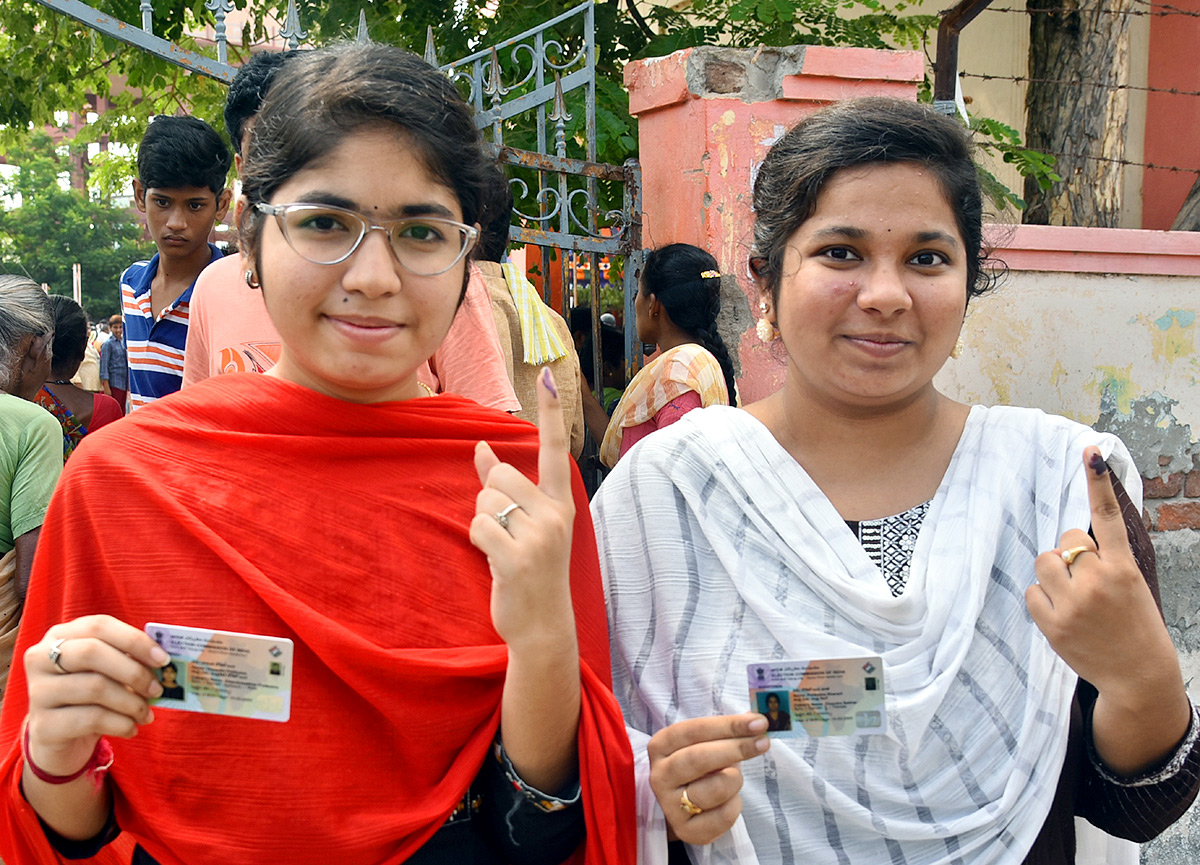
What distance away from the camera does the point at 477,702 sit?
60.8 inches

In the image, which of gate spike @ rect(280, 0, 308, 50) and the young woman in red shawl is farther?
gate spike @ rect(280, 0, 308, 50)

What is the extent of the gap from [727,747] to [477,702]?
377mm

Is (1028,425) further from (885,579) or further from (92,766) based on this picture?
(92,766)

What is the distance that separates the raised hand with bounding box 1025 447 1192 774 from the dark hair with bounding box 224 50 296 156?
198cm

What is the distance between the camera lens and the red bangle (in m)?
1.36

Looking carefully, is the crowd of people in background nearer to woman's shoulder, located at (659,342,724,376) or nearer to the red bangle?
the red bangle

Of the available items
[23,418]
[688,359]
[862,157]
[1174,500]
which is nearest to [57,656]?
[862,157]

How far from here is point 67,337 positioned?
16.0 feet

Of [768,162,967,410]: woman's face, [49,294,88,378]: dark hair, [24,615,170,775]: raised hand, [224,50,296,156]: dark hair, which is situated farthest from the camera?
[49,294,88,378]: dark hair

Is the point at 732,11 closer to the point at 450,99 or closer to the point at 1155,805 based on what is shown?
the point at 450,99

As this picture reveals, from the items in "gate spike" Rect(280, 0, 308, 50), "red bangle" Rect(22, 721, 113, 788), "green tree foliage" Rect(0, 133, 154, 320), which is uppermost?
"green tree foliage" Rect(0, 133, 154, 320)

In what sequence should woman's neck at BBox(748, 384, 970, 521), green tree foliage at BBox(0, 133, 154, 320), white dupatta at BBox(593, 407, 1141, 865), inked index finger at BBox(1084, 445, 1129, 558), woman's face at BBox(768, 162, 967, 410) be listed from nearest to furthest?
inked index finger at BBox(1084, 445, 1129, 558)
white dupatta at BBox(593, 407, 1141, 865)
woman's face at BBox(768, 162, 967, 410)
woman's neck at BBox(748, 384, 970, 521)
green tree foliage at BBox(0, 133, 154, 320)

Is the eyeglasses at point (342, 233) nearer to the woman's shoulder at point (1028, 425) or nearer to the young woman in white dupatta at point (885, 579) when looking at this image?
the young woman in white dupatta at point (885, 579)

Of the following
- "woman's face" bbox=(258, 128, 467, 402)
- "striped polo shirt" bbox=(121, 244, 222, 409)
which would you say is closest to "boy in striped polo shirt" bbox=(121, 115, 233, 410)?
"striped polo shirt" bbox=(121, 244, 222, 409)
